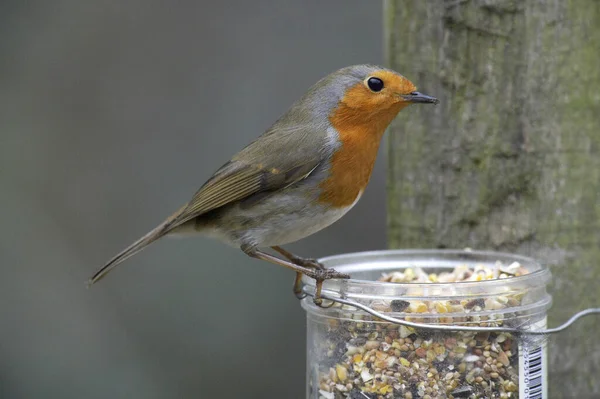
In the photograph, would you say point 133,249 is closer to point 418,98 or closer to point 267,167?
point 267,167

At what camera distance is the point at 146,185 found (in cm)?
543

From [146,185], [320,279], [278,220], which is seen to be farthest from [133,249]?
[146,185]

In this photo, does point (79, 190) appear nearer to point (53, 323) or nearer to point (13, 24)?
point (53, 323)

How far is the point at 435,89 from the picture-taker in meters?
3.12

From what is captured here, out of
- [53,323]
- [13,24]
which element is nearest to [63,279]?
[53,323]

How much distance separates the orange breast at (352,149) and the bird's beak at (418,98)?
2.9 inches

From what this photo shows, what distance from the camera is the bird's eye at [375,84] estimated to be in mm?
3029

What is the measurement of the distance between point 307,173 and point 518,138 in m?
0.78

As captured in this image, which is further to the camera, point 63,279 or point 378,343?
point 63,279

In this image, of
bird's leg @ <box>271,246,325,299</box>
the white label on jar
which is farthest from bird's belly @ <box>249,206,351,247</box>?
the white label on jar

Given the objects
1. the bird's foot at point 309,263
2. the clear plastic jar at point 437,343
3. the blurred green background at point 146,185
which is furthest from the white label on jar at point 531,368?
the blurred green background at point 146,185

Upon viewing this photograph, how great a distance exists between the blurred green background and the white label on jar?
2831mm

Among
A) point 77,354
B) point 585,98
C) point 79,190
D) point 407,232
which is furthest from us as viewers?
point 79,190

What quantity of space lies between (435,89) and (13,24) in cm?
367
